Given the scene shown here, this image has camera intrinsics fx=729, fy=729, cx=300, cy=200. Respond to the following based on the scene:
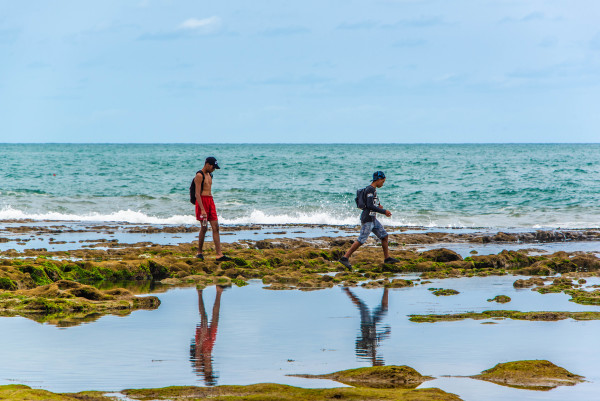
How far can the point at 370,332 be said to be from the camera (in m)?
8.56

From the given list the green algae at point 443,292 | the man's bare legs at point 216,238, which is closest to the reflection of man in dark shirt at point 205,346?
the green algae at point 443,292

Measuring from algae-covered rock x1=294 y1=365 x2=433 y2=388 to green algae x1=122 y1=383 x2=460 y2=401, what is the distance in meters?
0.32

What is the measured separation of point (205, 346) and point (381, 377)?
7.21 feet

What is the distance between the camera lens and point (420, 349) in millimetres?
7660

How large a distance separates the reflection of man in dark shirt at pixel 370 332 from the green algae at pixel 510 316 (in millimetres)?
531

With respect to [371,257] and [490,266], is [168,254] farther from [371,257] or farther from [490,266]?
[490,266]

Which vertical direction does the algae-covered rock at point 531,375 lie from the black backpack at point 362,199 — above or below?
below

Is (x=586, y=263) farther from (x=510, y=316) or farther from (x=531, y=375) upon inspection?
(x=531, y=375)

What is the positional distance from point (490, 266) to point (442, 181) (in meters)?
35.6

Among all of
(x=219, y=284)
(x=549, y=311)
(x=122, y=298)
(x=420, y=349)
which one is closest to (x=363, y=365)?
Answer: (x=420, y=349)

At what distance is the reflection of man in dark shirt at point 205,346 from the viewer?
262 inches

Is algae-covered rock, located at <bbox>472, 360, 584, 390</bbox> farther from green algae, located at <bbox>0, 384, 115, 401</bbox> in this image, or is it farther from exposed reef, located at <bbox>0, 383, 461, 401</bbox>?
green algae, located at <bbox>0, 384, 115, 401</bbox>

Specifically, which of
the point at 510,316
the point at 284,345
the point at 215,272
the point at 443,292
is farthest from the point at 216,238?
the point at 284,345

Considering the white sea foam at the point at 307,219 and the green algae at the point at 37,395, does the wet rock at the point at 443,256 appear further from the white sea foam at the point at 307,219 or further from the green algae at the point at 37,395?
the white sea foam at the point at 307,219
